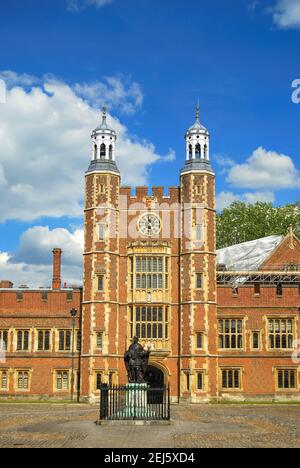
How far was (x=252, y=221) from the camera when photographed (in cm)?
6162

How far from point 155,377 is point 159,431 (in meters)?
19.2

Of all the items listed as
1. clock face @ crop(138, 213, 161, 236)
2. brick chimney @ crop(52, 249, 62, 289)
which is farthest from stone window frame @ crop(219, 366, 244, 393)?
Answer: brick chimney @ crop(52, 249, 62, 289)

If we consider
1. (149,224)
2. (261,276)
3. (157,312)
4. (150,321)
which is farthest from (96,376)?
(261,276)

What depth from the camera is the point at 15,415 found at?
2736 centimetres

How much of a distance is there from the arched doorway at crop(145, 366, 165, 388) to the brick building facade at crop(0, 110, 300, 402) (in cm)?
7

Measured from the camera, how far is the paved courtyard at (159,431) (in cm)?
1752

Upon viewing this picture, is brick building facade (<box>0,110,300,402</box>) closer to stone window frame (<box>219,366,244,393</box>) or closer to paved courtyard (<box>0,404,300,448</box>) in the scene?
stone window frame (<box>219,366,244,393</box>)

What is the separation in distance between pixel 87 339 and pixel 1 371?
6058 mm

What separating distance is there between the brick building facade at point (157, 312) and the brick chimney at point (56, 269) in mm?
2340

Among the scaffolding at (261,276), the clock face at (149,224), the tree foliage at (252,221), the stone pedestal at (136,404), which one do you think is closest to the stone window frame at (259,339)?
the scaffolding at (261,276)

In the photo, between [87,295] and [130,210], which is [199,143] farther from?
[87,295]

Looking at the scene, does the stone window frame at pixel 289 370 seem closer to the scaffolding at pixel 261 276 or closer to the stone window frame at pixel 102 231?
the scaffolding at pixel 261 276
